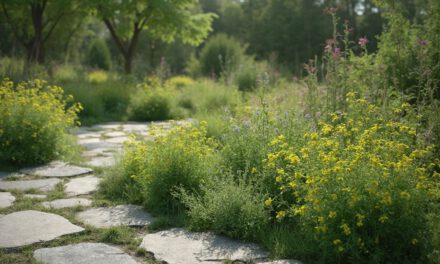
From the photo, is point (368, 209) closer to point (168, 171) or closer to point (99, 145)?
point (168, 171)

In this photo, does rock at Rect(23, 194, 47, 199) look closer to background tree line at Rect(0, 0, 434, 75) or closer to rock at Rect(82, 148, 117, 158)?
rock at Rect(82, 148, 117, 158)

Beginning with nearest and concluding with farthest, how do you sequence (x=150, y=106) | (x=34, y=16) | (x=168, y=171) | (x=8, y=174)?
(x=168, y=171)
(x=8, y=174)
(x=150, y=106)
(x=34, y=16)

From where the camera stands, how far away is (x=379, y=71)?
562cm

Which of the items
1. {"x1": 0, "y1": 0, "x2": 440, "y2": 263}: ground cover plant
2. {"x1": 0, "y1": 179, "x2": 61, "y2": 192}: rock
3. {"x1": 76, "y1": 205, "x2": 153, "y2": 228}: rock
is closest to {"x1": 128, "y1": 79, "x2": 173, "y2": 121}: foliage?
{"x1": 0, "y1": 0, "x2": 440, "y2": 263}: ground cover plant

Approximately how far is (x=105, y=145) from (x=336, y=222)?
4.57 m

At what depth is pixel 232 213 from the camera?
3.29m

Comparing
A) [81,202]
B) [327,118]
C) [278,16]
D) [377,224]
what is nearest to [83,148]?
[81,202]

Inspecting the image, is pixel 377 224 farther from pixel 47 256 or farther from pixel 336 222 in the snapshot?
pixel 47 256

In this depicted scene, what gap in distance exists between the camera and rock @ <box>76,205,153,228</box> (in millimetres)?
3545

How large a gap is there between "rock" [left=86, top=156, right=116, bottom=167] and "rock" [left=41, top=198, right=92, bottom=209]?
43.2 inches

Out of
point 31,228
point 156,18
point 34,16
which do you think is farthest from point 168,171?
point 34,16

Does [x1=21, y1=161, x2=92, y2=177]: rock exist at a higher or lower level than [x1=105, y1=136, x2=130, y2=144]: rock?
lower

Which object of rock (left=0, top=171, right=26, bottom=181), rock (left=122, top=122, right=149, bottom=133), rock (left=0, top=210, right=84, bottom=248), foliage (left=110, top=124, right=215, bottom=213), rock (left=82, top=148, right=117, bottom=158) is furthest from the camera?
rock (left=122, top=122, right=149, bottom=133)

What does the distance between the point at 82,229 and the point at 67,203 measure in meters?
0.71
